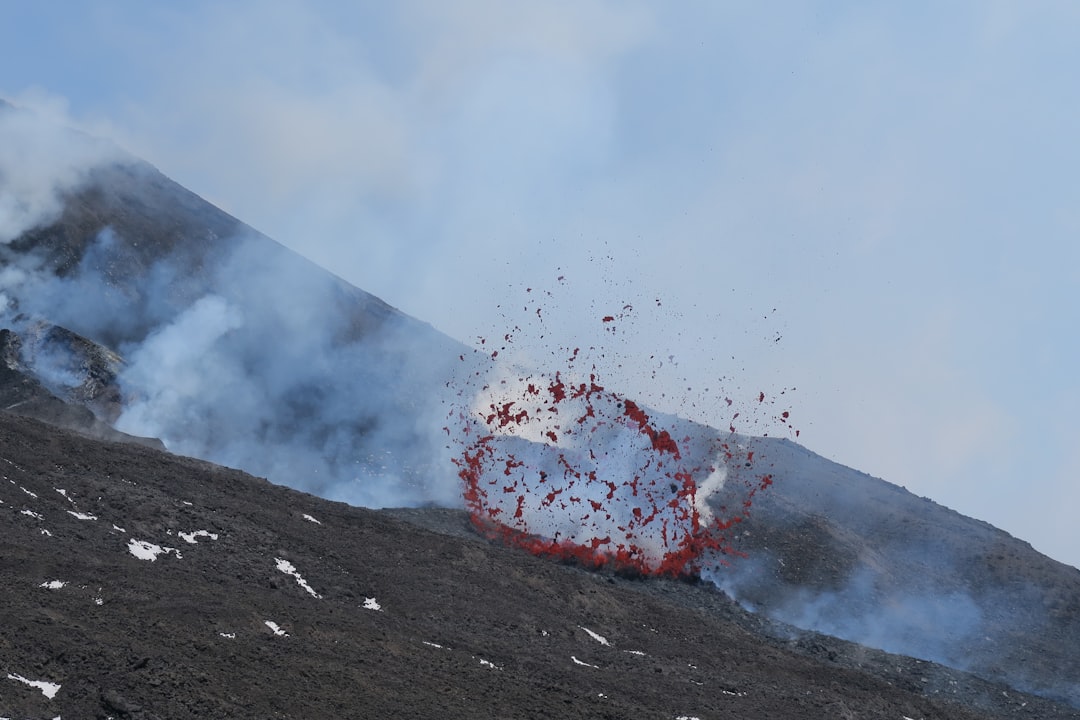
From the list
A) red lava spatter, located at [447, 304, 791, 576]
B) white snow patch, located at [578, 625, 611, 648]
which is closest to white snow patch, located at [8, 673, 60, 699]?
white snow patch, located at [578, 625, 611, 648]

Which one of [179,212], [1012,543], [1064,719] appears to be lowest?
[1064,719]

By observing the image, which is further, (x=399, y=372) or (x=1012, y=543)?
(x=399, y=372)

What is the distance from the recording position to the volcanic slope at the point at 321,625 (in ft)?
57.2

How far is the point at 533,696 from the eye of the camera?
21594 millimetres

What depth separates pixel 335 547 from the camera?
31.0 meters

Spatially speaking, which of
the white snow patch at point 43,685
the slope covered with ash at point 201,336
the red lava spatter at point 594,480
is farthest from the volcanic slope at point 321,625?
the slope covered with ash at point 201,336

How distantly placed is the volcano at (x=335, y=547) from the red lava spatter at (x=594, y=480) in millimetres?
480

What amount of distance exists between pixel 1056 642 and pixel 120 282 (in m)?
46.8

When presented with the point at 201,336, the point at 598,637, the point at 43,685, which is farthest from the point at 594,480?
the point at 43,685

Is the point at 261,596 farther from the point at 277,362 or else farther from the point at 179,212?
the point at 179,212

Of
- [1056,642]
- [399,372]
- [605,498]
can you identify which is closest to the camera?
[1056,642]

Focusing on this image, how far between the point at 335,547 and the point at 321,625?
29.6 feet

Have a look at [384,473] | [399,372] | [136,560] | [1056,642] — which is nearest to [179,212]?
[399,372]

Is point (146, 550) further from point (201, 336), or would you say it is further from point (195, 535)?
point (201, 336)
